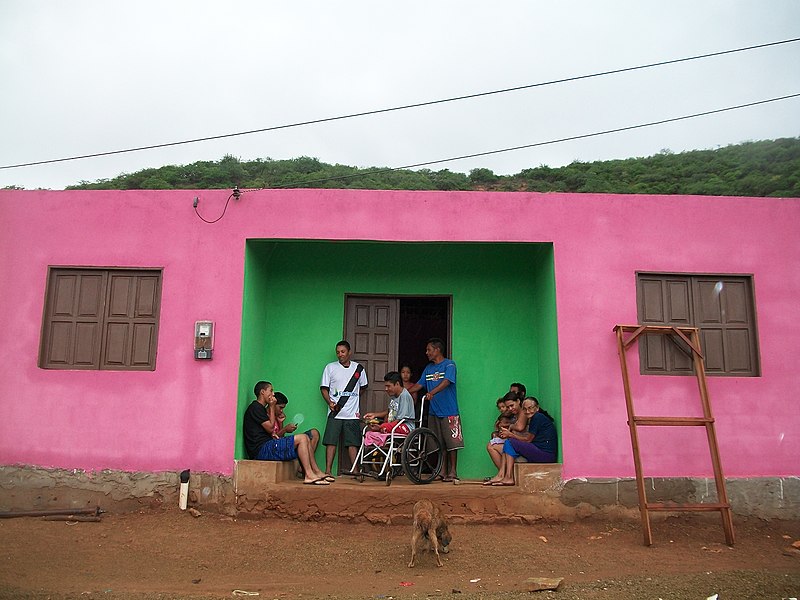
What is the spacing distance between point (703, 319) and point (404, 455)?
355 centimetres

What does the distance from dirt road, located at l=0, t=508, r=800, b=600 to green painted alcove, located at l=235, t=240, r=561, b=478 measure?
1.74 meters

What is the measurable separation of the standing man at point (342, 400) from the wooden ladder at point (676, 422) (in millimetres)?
2972

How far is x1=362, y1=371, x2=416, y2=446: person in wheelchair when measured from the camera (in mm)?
7719

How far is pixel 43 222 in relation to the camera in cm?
785

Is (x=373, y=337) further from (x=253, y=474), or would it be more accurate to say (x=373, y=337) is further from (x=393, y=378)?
(x=253, y=474)

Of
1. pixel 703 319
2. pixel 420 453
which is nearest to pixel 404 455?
pixel 420 453

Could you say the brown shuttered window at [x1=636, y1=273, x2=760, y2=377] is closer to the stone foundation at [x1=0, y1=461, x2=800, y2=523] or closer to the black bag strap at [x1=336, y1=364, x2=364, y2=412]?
the stone foundation at [x1=0, y1=461, x2=800, y2=523]

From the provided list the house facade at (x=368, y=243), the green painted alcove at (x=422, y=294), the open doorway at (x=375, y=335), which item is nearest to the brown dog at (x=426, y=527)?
the house facade at (x=368, y=243)

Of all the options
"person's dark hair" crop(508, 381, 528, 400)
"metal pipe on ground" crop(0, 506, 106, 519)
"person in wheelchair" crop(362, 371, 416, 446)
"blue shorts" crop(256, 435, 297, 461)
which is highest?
"person's dark hair" crop(508, 381, 528, 400)

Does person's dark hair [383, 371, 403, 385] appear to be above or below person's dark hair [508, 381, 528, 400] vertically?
above

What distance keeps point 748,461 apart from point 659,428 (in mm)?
961

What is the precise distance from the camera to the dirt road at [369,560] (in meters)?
5.23

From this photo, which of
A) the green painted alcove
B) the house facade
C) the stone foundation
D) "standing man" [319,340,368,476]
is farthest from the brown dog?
the green painted alcove

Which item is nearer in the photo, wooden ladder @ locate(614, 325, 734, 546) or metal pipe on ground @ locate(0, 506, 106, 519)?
wooden ladder @ locate(614, 325, 734, 546)
